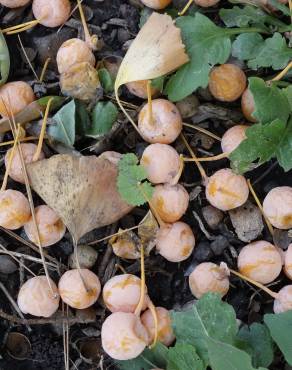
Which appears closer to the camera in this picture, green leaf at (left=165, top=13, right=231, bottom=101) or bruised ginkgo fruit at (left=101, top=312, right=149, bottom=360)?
bruised ginkgo fruit at (left=101, top=312, right=149, bottom=360)

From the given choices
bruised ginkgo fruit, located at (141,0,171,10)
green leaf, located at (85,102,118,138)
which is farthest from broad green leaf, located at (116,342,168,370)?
bruised ginkgo fruit, located at (141,0,171,10)

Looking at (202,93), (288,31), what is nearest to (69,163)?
(202,93)

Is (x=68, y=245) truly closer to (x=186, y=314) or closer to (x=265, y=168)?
(x=186, y=314)

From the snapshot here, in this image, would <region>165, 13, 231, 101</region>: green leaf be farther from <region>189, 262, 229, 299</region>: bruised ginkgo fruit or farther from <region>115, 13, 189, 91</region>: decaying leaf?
<region>189, 262, 229, 299</region>: bruised ginkgo fruit

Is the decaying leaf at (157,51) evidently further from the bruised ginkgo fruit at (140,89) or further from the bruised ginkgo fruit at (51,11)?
the bruised ginkgo fruit at (51,11)

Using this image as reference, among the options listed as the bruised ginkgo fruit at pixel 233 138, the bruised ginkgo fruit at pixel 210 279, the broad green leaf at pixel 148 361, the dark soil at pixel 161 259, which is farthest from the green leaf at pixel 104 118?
the broad green leaf at pixel 148 361

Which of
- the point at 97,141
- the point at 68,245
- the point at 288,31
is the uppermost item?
the point at 288,31

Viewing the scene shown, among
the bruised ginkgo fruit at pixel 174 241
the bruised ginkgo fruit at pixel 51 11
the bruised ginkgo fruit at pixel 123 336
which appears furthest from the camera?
the bruised ginkgo fruit at pixel 51 11
